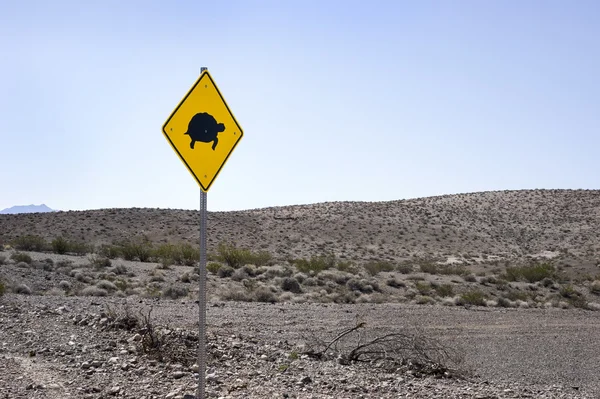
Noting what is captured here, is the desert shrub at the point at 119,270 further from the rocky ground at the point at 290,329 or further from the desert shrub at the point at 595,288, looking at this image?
the desert shrub at the point at 595,288

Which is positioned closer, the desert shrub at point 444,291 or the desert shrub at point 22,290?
the desert shrub at point 22,290

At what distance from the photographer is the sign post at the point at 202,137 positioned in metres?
7.68

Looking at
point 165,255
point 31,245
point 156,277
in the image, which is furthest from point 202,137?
point 31,245

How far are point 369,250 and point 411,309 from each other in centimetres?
4533

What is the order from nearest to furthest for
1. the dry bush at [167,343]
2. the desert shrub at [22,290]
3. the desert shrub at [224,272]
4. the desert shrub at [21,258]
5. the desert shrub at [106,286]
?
1. the dry bush at [167,343]
2. the desert shrub at [22,290]
3. the desert shrub at [106,286]
4. the desert shrub at [224,272]
5. the desert shrub at [21,258]

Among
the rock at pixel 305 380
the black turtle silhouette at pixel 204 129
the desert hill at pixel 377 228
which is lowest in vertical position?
the rock at pixel 305 380

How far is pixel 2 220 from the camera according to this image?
7075cm

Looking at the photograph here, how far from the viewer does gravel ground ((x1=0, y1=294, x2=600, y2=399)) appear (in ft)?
31.9

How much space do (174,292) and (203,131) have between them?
60.7 ft

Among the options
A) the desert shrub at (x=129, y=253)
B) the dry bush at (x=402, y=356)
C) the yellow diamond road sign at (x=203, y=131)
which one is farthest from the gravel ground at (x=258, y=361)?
the desert shrub at (x=129, y=253)

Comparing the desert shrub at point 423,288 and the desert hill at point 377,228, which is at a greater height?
the desert hill at point 377,228

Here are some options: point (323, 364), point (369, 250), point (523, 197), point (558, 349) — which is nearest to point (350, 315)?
Answer: point (558, 349)

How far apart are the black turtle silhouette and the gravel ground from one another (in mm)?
3533

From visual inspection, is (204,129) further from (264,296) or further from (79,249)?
(79,249)
